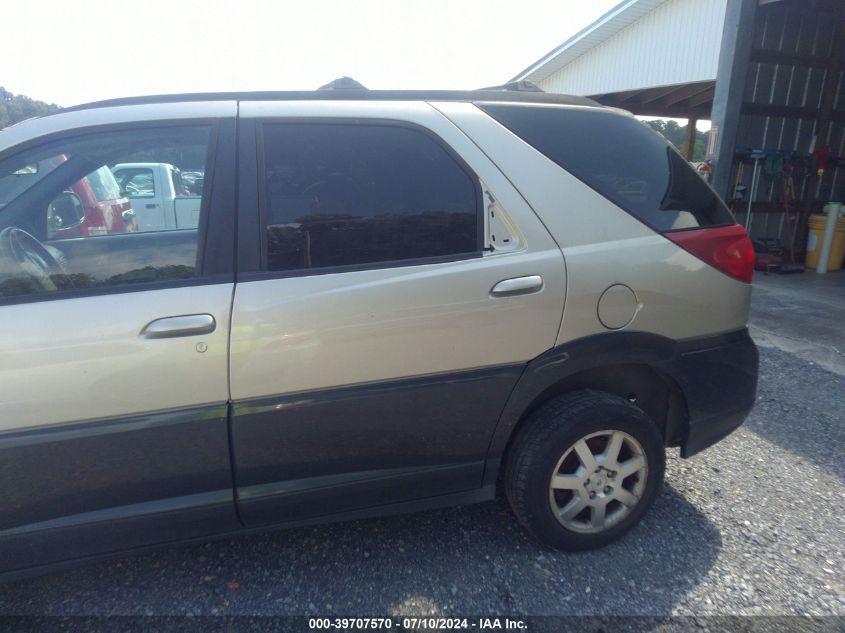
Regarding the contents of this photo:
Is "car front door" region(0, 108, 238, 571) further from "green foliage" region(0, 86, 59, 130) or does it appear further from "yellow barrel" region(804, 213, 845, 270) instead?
"green foliage" region(0, 86, 59, 130)

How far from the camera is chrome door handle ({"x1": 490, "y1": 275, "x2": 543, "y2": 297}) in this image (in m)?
2.13

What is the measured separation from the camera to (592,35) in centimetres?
1232

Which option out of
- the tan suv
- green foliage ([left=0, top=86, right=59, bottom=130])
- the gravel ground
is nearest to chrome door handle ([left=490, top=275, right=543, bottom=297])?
the tan suv

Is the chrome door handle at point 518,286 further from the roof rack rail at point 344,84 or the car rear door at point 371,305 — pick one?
the roof rack rail at point 344,84

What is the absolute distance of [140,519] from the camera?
6.40 ft

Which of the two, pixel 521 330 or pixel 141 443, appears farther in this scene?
pixel 521 330

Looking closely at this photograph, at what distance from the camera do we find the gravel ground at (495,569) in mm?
2191

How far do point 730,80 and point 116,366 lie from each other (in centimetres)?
838

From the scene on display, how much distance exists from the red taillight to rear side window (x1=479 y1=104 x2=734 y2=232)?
0.05m

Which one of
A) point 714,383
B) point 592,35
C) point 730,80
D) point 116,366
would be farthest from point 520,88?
point 592,35

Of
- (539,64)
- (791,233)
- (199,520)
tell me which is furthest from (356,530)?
(539,64)

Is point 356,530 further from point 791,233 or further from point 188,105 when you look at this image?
point 791,233

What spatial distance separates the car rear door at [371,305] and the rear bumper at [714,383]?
75cm

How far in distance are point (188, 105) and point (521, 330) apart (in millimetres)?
1508
